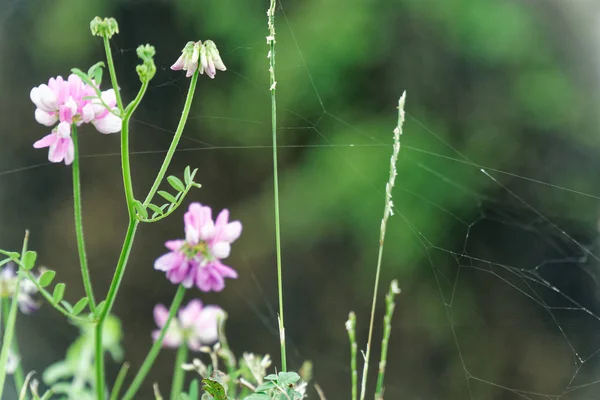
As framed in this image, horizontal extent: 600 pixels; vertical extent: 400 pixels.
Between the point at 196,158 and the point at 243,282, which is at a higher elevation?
the point at 196,158

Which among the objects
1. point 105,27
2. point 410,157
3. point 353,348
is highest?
point 105,27

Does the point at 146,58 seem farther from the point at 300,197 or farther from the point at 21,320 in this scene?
the point at 21,320

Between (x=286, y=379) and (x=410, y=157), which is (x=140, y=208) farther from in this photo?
(x=410, y=157)

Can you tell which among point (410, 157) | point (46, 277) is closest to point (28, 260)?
point (46, 277)

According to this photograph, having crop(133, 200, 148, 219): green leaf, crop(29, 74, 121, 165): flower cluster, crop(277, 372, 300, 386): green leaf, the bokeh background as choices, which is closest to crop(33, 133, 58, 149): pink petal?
crop(29, 74, 121, 165): flower cluster

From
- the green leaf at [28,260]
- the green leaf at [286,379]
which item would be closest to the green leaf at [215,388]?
the green leaf at [286,379]

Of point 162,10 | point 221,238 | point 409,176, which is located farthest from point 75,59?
point 221,238
